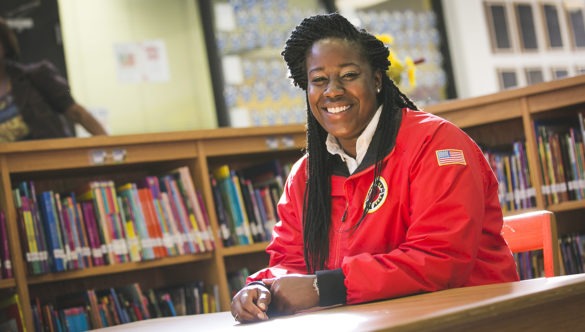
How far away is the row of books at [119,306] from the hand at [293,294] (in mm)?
1736

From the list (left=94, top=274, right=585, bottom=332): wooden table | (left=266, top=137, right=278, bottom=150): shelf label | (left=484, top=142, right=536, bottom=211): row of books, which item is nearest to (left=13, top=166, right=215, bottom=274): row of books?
(left=266, top=137, right=278, bottom=150): shelf label

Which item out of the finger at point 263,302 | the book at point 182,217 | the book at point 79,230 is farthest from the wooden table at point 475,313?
the book at point 182,217

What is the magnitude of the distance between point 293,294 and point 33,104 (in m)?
2.66

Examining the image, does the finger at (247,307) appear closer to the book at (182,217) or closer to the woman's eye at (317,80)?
the woman's eye at (317,80)

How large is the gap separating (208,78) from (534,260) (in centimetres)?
320

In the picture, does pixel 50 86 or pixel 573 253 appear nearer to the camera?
pixel 573 253

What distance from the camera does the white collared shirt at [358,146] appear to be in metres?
2.23

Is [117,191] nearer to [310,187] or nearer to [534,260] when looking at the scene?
[310,187]

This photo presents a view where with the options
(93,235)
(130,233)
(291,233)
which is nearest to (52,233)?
(93,235)

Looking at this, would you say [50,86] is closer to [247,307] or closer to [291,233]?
[291,233]

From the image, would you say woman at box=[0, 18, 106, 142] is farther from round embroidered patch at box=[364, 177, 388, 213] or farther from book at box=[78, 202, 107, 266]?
round embroidered patch at box=[364, 177, 388, 213]

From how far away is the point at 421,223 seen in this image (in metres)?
1.93

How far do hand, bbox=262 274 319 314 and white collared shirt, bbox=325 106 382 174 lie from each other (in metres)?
0.43

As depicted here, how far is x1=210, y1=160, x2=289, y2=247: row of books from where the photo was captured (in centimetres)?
378
